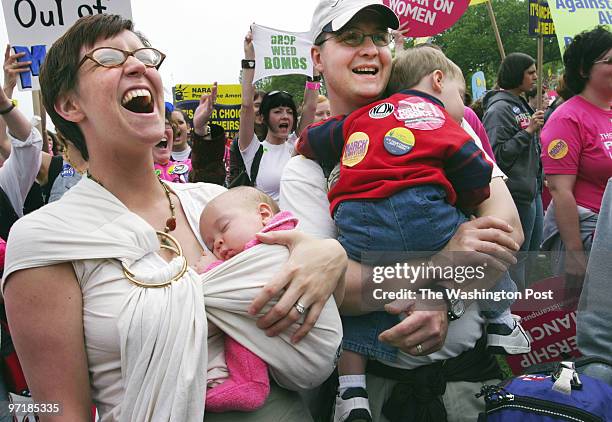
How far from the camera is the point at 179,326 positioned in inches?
60.8

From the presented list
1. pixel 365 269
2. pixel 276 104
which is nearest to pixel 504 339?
pixel 365 269

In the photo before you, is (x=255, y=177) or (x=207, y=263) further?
(x=255, y=177)

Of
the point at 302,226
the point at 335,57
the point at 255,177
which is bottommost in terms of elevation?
the point at 255,177

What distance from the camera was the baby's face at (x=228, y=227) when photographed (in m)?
1.84

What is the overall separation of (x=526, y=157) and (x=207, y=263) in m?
4.23

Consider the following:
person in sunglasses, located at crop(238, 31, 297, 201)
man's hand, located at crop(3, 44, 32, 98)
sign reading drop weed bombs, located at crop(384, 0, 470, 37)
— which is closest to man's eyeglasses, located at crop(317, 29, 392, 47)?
person in sunglasses, located at crop(238, 31, 297, 201)

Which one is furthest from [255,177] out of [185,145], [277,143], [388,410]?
[388,410]

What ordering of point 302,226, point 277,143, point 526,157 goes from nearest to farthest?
1. point 302,226
2. point 526,157
3. point 277,143

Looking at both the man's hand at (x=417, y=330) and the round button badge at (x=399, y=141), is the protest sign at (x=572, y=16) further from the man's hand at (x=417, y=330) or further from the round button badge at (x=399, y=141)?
the man's hand at (x=417, y=330)

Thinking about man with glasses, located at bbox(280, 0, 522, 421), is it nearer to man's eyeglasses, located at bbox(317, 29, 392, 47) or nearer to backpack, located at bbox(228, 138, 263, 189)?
man's eyeglasses, located at bbox(317, 29, 392, 47)

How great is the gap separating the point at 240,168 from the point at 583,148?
3.09 m

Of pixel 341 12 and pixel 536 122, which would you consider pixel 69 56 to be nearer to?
pixel 341 12

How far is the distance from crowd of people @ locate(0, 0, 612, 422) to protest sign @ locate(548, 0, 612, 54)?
12.1 feet

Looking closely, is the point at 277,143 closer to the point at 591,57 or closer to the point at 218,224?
the point at 591,57
